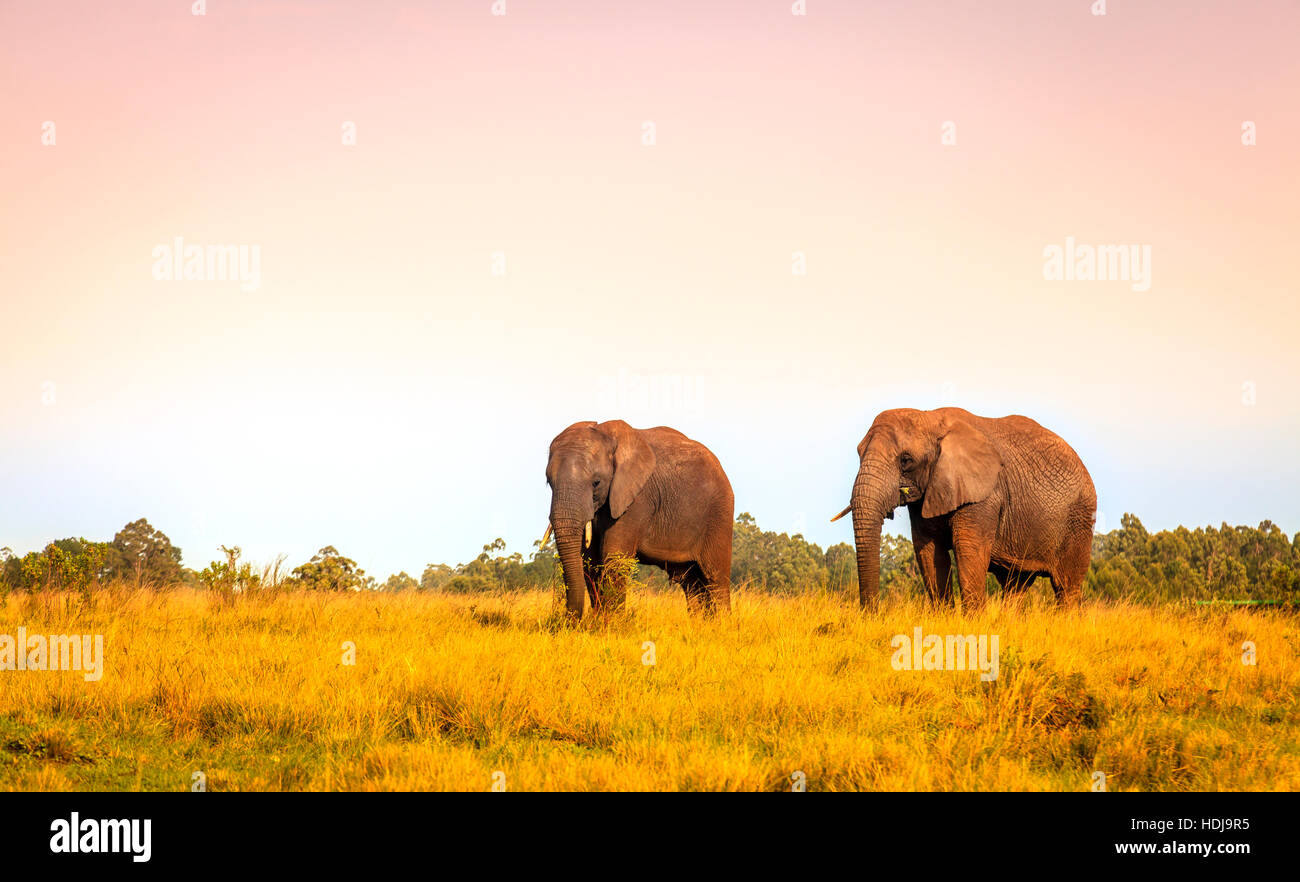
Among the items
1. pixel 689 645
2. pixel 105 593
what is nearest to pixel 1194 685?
pixel 689 645

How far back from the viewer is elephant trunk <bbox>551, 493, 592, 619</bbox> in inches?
604

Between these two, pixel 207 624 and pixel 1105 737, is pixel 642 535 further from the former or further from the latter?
pixel 1105 737

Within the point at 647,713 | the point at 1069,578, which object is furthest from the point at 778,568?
the point at 647,713

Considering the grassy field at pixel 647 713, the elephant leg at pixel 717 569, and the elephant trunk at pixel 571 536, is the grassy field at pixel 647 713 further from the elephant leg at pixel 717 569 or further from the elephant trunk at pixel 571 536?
the elephant leg at pixel 717 569

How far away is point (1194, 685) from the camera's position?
10977 millimetres

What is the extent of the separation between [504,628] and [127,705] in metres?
5.62

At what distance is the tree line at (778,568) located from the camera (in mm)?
18328

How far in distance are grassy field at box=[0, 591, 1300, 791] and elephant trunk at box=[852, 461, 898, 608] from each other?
2.36 metres

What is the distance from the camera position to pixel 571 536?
51.4 ft

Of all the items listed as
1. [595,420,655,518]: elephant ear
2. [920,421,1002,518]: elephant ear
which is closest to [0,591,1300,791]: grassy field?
[920,421,1002,518]: elephant ear

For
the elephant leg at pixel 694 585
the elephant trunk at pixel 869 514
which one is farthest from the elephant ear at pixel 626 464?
the elephant trunk at pixel 869 514

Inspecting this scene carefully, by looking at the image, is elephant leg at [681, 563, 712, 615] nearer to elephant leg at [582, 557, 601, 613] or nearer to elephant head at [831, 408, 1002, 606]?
elephant leg at [582, 557, 601, 613]
